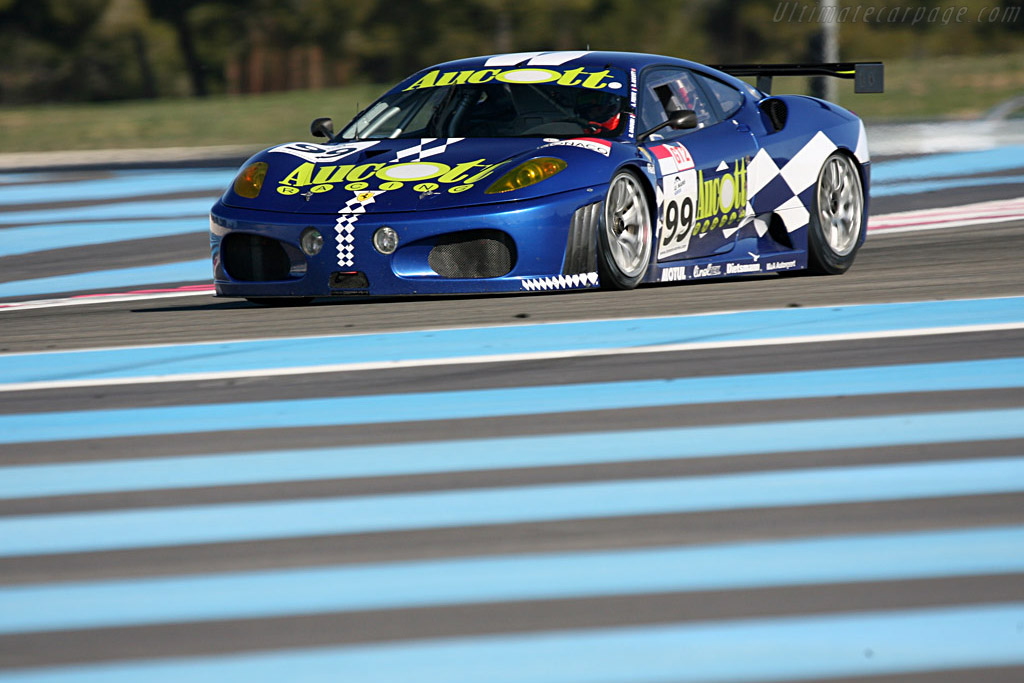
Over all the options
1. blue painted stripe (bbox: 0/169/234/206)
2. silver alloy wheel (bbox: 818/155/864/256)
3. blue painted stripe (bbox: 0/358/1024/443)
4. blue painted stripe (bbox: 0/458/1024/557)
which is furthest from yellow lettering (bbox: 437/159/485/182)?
blue painted stripe (bbox: 0/169/234/206)

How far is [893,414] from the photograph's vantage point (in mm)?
5453

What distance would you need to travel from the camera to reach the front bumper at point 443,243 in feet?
25.6

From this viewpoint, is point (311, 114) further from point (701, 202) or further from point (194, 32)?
point (701, 202)

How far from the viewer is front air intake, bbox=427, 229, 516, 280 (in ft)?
25.8

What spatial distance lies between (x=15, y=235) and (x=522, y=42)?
68.0ft

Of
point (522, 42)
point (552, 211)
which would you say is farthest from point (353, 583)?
point (522, 42)

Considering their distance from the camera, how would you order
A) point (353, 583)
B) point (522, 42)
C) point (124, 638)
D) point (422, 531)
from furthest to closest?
1. point (522, 42)
2. point (422, 531)
3. point (353, 583)
4. point (124, 638)

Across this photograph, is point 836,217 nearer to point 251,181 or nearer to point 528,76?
point 528,76

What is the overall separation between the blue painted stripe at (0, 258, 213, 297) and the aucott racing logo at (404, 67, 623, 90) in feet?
7.51

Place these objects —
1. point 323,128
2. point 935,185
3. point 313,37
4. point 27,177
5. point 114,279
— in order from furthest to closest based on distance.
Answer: point 313,37, point 27,177, point 935,185, point 114,279, point 323,128

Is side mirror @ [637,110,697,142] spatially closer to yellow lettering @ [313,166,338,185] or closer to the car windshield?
the car windshield

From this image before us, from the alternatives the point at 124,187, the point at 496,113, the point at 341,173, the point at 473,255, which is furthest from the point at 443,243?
the point at 124,187

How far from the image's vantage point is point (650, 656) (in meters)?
3.29

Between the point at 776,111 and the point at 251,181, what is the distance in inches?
106
